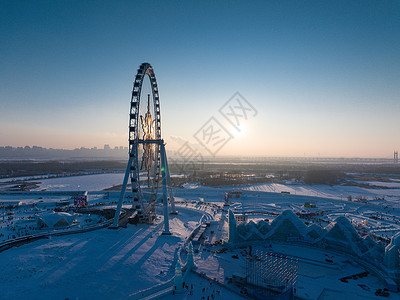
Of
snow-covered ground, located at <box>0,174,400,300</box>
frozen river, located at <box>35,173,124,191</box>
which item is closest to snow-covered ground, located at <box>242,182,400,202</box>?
snow-covered ground, located at <box>0,174,400,300</box>

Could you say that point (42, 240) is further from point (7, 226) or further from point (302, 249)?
point (302, 249)

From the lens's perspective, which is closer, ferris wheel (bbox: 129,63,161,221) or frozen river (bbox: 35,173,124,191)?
ferris wheel (bbox: 129,63,161,221)

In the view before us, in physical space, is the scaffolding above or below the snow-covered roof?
below

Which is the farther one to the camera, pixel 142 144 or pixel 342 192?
pixel 342 192

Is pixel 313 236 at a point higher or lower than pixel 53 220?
lower

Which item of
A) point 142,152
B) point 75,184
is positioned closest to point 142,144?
point 142,152

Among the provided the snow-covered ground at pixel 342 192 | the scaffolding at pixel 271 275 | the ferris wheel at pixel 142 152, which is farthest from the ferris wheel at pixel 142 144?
the snow-covered ground at pixel 342 192

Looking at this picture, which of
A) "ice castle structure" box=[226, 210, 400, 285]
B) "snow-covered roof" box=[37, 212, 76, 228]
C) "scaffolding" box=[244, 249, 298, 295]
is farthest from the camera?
"snow-covered roof" box=[37, 212, 76, 228]

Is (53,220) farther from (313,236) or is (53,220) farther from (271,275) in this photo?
(313,236)

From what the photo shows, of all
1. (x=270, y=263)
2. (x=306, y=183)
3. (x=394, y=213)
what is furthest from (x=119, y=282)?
(x=306, y=183)

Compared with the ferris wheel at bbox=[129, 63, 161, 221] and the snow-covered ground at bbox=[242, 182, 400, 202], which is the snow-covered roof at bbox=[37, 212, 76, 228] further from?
the snow-covered ground at bbox=[242, 182, 400, 202]

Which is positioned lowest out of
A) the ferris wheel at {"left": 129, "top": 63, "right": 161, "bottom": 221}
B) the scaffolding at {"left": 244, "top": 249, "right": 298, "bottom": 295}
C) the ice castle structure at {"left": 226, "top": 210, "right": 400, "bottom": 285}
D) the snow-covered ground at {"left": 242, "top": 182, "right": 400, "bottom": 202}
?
the snow-covered ground at {"left": 242, "top": 182, "right": 400, "bottom": 202}
